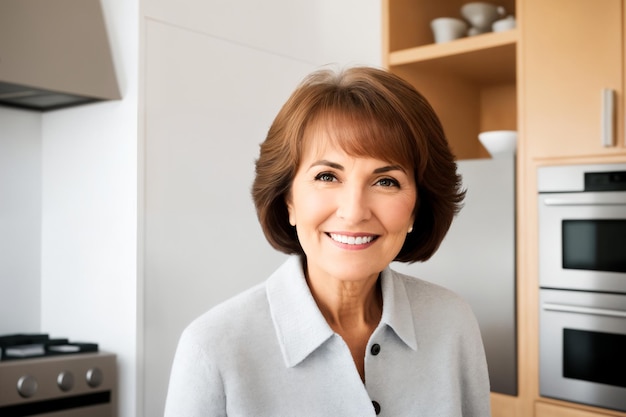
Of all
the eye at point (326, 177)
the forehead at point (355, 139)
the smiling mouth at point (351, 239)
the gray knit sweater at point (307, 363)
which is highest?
the forehead at point (355, 139)

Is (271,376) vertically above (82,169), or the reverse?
(82,169)

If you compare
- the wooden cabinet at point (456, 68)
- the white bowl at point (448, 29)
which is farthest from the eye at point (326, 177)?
the white bowl at point (448, 29)

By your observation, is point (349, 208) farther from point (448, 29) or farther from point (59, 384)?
point (448, 29)

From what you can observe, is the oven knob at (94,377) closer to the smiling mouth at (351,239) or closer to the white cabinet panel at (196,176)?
the white cabinet panel at (196,176)

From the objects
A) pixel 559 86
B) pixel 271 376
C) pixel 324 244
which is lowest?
pixel 271 376

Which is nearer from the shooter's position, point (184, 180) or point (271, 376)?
point (271, 376)

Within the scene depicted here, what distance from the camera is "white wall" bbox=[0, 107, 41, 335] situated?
7.91ft

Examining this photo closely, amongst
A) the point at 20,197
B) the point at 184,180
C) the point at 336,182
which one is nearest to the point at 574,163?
the point at 184,180

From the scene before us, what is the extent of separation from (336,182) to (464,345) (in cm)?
44

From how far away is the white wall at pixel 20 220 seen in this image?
95.0 inches

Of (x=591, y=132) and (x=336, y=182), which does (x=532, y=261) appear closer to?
(x=591, y=132)

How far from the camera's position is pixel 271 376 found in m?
1.09

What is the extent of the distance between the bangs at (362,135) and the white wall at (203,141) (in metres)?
1.20

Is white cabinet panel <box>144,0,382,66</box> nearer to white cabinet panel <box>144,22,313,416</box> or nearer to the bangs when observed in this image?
white cabinet panel <box>144,22,313,416</box>
